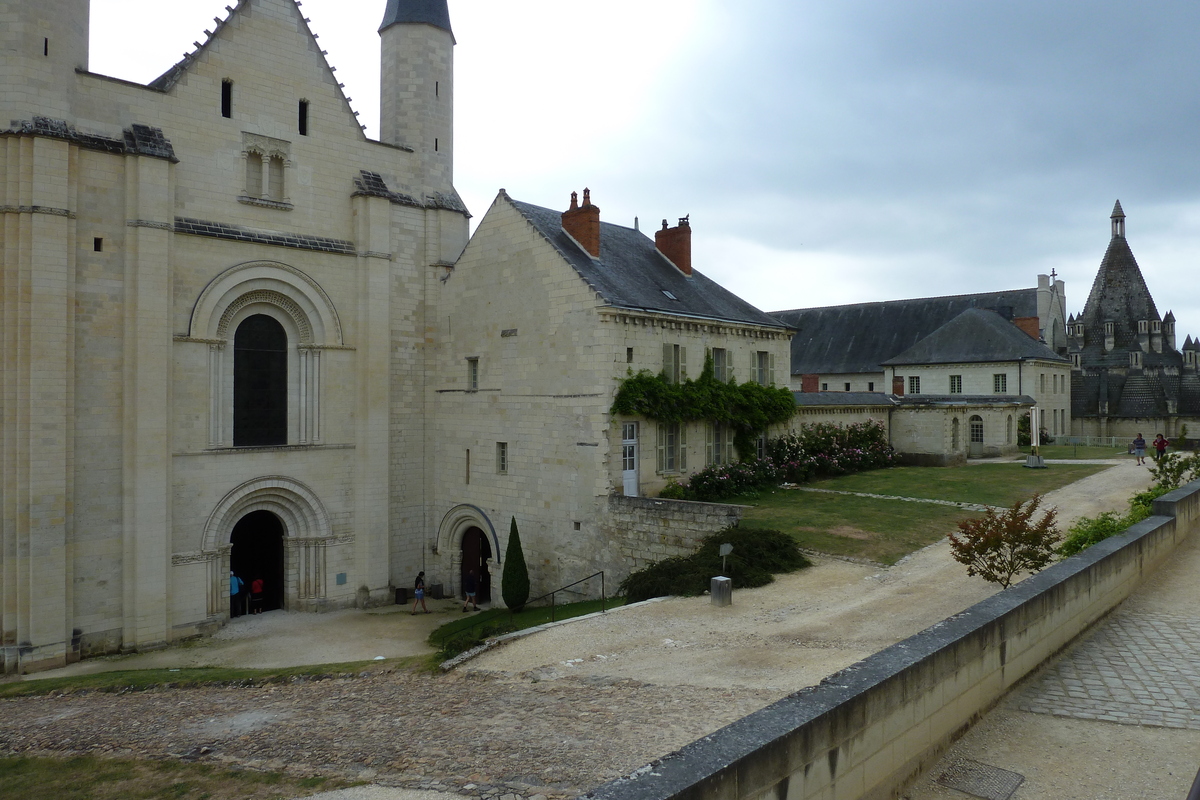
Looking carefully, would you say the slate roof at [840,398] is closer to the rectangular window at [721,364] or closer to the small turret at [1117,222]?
the rectangular window at [721,364]

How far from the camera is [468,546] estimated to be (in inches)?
922

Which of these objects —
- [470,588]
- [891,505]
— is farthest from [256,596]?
[891,505]

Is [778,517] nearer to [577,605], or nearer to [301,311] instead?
[577,605]

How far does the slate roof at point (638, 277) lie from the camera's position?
66.5ft

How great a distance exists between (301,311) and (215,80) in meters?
6.41

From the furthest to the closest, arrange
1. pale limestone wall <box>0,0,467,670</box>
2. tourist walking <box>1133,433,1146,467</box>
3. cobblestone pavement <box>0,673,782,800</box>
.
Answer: tourist walking <box>1133,433,1146,467</box>, pale limestone wall <box>0,0,467,670</box>, cobblestone pavement <box>0,673,782,800</box>

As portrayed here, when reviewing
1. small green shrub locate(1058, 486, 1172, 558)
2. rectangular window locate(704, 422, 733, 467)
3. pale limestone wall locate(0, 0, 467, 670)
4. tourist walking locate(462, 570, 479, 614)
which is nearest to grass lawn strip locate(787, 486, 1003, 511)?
rectangular window locate(704, 422, 733, 467)

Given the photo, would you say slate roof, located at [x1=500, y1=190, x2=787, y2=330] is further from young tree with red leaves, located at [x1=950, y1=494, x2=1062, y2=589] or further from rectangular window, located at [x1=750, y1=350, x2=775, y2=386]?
young tree with red leaves, located at [x1=950, y1=494, x2=1062, y2=589]

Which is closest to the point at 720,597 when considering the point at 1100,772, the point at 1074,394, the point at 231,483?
the point at 1100,772

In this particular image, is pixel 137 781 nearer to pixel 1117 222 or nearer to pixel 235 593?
pixel 235 593

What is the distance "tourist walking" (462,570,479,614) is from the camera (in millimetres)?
22344

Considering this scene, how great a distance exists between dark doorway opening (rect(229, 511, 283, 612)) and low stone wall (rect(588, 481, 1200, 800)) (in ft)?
65.0

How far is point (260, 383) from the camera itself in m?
21.0

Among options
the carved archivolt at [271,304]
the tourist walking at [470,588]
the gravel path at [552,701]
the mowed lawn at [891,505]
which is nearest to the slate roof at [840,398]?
the mowed lawn at [891,505]
